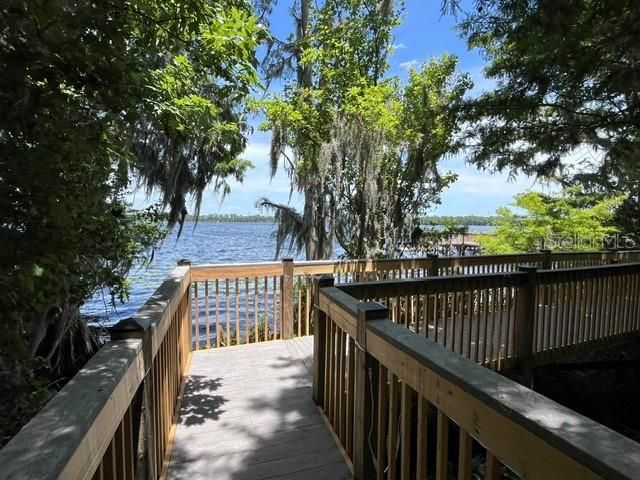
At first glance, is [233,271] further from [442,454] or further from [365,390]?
[442,454]

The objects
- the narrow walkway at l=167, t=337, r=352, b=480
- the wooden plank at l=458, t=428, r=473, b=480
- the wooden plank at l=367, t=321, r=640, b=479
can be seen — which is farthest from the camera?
the narrow walkway at l=167, t=337, r=352, b=480

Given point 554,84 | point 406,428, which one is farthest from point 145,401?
point 554,84

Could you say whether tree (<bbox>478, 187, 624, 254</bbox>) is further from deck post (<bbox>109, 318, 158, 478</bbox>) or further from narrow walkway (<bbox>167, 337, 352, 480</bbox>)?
deck post (<bbox>109, 318, 158, 478</bbox>)

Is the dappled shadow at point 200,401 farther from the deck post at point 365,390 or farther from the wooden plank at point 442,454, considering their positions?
the wooden plank at point 442,454

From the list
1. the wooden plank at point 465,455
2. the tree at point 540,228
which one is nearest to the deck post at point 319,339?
the wooden plank at point 465,455

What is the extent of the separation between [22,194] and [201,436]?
67.5 inches

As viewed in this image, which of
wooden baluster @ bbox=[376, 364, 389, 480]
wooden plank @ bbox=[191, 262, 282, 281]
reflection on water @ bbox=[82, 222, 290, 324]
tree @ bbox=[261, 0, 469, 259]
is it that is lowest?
reflection on water @ bbox=[82, 222, 290, 324]

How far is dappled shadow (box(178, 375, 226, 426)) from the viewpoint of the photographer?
2.67m

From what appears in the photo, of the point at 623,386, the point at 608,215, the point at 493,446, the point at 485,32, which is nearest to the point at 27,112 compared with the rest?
the point at 493,446

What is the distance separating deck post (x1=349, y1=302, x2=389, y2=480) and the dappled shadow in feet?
3.94

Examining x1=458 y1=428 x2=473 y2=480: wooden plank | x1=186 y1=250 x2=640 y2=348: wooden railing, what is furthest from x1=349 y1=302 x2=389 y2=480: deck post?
x1=186 y1=250 x2=640 y2=348: wooden railing

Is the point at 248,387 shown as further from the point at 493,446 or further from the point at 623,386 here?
the point at 623,386

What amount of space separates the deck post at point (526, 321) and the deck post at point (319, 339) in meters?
1.84

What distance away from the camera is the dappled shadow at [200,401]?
2668 millimetres
